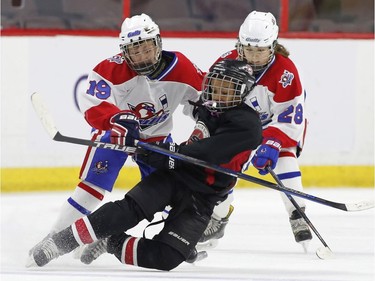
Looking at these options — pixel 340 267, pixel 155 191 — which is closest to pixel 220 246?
pixel 340 267

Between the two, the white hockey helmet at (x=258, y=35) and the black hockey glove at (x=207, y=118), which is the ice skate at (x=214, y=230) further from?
the black hockey glove at (x=207, y=118)

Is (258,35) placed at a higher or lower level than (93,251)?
higher

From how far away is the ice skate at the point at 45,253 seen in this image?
3.64 meters

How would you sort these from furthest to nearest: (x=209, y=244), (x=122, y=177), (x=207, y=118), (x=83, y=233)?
1. (x=122, y=177)
2. (x=209, y=244)
3. (x=207, y=118)
4. (x=83, y=233)

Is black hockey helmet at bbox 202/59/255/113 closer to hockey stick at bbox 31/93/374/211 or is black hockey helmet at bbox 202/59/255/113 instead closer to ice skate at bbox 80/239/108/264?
hockey stick at bbox 31/93/374/211

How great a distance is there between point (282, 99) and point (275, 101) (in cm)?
4

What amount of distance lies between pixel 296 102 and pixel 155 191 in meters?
0.96

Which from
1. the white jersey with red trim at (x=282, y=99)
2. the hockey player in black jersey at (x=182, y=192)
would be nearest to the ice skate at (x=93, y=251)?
the hockey player in black jersey at (x=182, y=192)

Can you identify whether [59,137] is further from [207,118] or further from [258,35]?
[258,35]

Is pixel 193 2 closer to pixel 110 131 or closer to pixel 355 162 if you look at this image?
pixel 355 162

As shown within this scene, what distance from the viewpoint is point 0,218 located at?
504 centimetres

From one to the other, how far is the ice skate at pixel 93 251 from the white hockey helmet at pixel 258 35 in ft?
3.31

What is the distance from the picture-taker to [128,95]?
4.14 m

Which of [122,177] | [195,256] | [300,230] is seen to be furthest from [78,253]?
[122,177]
